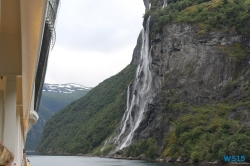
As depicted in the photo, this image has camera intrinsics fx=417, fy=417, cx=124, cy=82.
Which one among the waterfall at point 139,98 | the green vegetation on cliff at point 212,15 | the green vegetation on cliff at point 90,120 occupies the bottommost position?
the green vegetation on cliff at point 90,120

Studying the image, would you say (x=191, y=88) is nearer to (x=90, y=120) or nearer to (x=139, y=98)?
(x=139, y=98)

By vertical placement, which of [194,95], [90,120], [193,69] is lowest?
[90,120]

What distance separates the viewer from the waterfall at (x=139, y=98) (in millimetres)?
89481

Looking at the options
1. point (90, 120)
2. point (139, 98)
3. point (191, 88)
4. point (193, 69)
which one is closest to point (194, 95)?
point (191, 88)

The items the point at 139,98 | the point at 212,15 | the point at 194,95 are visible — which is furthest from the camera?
Answer: the point at 139,98

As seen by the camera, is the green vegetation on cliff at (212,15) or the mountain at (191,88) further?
the green vegetation on cliff at (212,15)

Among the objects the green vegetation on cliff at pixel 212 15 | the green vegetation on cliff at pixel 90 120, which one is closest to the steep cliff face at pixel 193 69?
the green vegetation on cliff at pixel 212 15

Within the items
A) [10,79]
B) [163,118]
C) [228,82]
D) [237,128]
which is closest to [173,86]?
[163,118]

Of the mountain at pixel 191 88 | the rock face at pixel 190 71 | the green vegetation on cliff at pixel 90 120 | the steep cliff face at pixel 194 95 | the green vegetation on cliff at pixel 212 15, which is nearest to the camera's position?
the steep cliff face at pixel 194 95

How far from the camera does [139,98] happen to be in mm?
91750

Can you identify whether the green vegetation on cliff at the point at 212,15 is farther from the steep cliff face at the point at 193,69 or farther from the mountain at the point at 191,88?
the steep cliff face at the point at 193,69

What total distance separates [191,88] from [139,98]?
52.4ft

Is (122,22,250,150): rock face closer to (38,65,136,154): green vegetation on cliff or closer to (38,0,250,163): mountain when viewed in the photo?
(38,0,250,163): mountain

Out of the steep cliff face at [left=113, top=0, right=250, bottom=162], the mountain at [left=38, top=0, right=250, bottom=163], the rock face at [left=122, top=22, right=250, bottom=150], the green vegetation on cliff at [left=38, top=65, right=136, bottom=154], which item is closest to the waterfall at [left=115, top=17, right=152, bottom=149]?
the mountain at [left=38, top=0, right=250, bottom=163]
